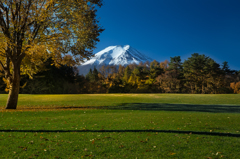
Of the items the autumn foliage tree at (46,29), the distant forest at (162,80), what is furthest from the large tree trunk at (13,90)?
the distant forest at (162,80)

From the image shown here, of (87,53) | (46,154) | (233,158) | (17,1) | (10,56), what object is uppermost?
(17,1)

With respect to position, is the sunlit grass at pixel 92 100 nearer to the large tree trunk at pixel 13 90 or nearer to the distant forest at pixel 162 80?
the large tree trunk at pixel 13 90

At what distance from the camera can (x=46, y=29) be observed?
55.5ft

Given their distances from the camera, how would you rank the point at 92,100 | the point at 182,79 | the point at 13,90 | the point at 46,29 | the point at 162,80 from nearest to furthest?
the point at 13,90 → the point at 46,29 → the point at 92,100 → the point at 182,79 → the point at 162,80

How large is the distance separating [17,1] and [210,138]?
17.1m

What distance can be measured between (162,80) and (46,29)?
5631 centimetres

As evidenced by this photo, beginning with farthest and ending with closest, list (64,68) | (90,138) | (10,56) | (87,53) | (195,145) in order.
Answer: (64,68), (87,53), (10,56), (90,138), (195,145)

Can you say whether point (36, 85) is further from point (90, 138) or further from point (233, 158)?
point (233, 158)

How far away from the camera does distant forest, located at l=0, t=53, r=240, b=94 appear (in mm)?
57688

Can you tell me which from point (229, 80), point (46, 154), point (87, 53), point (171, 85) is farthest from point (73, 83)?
point (46, 154)

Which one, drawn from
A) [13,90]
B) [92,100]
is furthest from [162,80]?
[13,90]

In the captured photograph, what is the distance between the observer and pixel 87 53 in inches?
711

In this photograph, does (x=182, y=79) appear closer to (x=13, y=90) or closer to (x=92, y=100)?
(x=92, y=100)

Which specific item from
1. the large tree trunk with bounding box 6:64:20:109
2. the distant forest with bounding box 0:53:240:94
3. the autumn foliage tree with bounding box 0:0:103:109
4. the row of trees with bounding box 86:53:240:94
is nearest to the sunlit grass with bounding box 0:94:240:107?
the large tree trunk with bounding box 6:64:20:109
